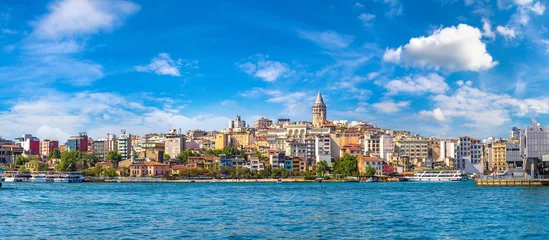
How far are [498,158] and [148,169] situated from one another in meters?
54.7

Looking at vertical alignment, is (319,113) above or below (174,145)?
above

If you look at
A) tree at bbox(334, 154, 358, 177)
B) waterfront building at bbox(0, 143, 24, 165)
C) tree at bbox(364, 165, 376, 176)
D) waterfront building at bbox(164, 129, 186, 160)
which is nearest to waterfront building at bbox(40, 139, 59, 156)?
waterfront building at bbox(0, 143, 24, 165)

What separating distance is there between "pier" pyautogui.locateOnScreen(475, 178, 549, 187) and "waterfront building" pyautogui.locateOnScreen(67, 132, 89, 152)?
86037 millimetres

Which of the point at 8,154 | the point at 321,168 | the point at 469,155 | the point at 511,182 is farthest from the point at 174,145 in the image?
the point at 511,182

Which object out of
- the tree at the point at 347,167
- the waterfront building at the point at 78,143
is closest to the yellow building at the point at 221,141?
the waterfront building at the point at 78,143

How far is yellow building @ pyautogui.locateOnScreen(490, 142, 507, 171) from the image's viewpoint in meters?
109

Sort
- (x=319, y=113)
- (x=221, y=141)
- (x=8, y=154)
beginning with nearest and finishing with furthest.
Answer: (x=8, y=154)
(x=221, y=141)
(x=319, y=113)

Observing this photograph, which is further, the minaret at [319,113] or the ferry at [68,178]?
the minaret at [319,113]

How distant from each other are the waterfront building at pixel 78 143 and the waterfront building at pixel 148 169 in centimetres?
3624

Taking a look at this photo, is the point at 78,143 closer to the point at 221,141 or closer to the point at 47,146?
the point at 47,146

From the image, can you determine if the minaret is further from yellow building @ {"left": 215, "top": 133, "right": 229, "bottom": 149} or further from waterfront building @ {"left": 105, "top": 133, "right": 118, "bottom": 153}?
waterfront building @ {"left": 105, "top": 133, "right": 118, "bottom": 153}

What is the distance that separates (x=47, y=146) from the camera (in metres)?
136

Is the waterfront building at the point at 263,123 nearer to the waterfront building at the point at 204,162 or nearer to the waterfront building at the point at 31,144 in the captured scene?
the waterfront building at the point at 31,144

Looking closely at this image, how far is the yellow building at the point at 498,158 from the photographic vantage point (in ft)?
358
